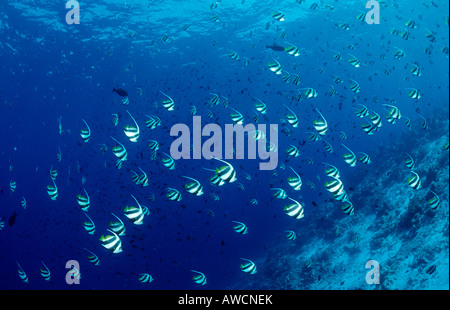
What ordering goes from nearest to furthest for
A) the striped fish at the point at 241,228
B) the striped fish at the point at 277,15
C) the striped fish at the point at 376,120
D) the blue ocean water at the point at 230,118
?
the striped fish at the point at 241,228
the striped fish at the point at 376,120
the striped fish at the point at 277,15
the blue ocean water at the point at 230,118

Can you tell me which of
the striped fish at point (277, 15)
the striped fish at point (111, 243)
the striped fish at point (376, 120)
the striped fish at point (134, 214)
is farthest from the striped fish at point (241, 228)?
the striped fish at point (277, 15)

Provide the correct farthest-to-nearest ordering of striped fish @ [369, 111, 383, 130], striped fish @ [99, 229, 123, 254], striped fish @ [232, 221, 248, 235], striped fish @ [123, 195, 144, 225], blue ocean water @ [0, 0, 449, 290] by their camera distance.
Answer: blue ocean water @ [0, 0, 449, 290] < striped fish @ [369, 111, 383, 130] < striped fish @ [232, 221, 248, 235] < striped fish @ [123, 195, 144, 225] < striped fish @ [99, 229, 123, 254]

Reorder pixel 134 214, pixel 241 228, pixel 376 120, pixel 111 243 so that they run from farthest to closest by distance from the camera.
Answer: pixel 376 120 → pixel 241 228 → pixel 134 214 → pixel 111 243

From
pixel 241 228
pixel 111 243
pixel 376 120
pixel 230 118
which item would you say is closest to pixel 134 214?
pixel 111 243

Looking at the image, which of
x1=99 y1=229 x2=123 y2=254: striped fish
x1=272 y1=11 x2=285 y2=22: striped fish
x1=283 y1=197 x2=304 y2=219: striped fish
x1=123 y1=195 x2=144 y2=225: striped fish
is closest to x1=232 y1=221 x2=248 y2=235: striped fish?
x1=283 y1=197 x2=304 y2=219: striped fish

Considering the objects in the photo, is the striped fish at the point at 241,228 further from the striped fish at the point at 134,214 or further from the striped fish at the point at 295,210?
the striped fish at the point at 134,214

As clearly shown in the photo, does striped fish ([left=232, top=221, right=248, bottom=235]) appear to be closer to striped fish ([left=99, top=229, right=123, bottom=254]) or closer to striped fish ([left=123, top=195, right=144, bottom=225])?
striped fish ([left=123, top=195, right=144, bottom=225])

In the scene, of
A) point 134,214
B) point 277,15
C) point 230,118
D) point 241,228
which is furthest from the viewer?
point 230,118

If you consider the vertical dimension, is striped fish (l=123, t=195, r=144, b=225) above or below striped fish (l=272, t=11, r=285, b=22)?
below

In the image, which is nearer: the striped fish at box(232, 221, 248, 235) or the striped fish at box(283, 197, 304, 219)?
the striped fish at box(283, 197, 304, 219)

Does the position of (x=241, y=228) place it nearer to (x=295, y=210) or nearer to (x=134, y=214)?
(x=295, y=210)

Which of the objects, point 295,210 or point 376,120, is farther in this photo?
point 376,120

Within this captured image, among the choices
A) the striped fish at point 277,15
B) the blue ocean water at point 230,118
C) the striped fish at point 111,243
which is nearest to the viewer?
the striped fish at point 111,243
